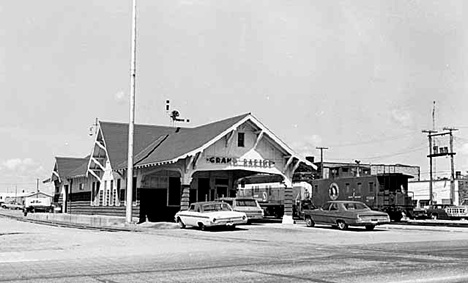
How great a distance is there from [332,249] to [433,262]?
13.9 feet

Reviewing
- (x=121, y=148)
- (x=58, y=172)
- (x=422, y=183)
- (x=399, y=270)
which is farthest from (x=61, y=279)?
(x=422, y=183)

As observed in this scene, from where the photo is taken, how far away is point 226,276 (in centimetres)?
1189

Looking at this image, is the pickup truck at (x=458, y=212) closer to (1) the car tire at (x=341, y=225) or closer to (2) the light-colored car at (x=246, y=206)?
(2) the light-colored car at (x=246, y=206)

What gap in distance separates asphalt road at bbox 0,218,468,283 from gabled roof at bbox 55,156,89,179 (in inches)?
1377

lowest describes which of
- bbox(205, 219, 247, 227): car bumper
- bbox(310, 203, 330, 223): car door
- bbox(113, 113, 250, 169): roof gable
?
bbox(205, 219, 247, 227): car bumper

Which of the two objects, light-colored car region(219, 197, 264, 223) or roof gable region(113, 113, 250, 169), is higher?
roof gable region(113, 113, 250, 169)

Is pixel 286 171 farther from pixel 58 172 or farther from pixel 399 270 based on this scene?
pixel 58 172

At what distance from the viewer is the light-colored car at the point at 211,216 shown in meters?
28.2

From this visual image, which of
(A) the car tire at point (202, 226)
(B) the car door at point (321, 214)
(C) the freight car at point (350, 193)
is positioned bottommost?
(A) the car tire at point (202, 226)

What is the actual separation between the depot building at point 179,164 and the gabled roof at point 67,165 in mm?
8517

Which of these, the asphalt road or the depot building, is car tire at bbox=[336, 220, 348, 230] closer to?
the depot building

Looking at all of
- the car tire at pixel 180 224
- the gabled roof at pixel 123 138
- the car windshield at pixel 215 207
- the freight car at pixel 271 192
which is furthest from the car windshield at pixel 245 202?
the freight car at pixel 271 192

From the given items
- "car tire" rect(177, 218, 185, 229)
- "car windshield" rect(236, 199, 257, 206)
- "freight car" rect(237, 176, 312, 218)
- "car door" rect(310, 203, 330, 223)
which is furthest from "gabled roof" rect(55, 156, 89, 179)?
"car door" rect(310, 203, 330, 223)

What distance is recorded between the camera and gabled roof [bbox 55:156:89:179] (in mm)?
56050
